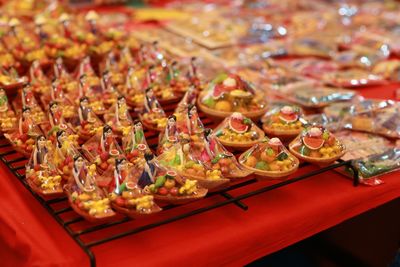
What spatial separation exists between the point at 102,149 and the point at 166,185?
0.73 feet

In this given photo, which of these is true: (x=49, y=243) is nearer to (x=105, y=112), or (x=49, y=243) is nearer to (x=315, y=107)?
(x=105, y=112)

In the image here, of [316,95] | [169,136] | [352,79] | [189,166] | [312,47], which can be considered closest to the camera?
[189,166]

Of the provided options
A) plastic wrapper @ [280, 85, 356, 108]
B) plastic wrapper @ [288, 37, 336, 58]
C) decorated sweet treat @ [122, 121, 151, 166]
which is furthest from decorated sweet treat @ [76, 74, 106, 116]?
plastic wrapper @ [288, 37, 336, 58]

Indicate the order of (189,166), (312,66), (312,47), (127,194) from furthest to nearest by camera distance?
(312,47), (312,66), (189,166), (127,194)

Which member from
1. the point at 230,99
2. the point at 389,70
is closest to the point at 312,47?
the point at 389,70

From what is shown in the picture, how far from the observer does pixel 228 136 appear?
59.7 inches

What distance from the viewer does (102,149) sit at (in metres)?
1.38

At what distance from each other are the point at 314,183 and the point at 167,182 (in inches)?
16.6

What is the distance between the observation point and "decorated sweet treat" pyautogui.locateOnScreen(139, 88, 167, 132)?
1.59m

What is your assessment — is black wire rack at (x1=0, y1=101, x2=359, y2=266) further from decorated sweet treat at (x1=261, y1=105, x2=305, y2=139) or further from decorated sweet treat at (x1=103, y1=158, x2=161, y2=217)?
decorated sweet treat at (x1=261, y1=105, x2=305, y2=139)

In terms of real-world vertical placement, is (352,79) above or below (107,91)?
below

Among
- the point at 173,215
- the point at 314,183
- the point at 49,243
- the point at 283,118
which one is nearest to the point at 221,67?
the point at 283,118

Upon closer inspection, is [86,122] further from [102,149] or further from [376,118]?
[376,118]

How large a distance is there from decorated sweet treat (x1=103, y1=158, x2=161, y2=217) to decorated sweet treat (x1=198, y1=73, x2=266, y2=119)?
482 millimetres
